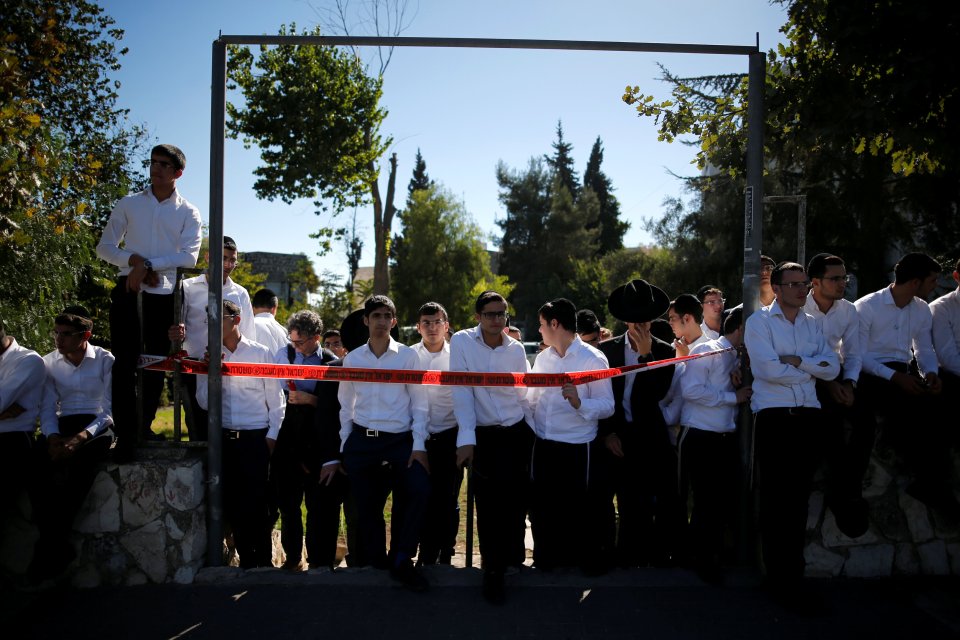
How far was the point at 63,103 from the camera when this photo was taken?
14.0m

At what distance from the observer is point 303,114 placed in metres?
19.0

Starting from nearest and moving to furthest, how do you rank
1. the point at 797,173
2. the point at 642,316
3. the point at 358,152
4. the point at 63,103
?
the point at 642,316 → the point at 63,103 → the point at 358,152 → the point at 797,173

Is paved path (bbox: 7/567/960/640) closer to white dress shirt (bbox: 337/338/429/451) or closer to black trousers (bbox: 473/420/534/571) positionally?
black trousers (bbox: 473/420/534/571)

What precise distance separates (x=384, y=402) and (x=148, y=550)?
6.35 feet

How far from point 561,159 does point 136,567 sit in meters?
65.6

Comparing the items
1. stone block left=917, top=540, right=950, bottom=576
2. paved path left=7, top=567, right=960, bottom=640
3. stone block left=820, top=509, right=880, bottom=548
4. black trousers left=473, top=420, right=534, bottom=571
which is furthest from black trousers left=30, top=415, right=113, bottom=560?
stone block left=917, top=540, right=950, bottom=576

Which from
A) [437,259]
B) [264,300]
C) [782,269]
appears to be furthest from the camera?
[437,259]

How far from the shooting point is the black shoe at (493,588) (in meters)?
4.60

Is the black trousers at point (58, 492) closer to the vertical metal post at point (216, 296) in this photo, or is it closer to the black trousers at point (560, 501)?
the vertical metal post at point (216, 296)

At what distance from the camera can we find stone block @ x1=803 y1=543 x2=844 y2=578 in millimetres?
4961

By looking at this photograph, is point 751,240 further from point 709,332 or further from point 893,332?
point 709,332

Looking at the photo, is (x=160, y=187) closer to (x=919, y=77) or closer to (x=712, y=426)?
(x=712, y=426)

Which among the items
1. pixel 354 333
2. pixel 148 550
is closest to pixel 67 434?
pixel 148 550

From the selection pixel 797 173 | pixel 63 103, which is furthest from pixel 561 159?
pixel 63 103
